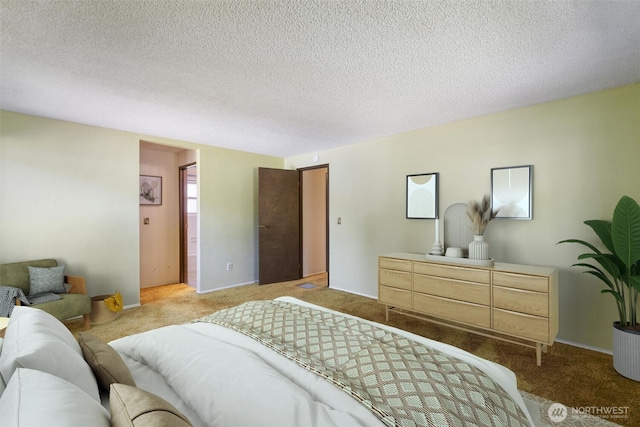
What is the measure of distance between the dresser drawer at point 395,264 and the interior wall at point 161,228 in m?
3.77

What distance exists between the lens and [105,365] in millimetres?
1141

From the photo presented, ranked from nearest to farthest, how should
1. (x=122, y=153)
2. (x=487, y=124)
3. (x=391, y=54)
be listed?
(x=391, y=54) → (x=487, y=124) → (x=122, y=153)

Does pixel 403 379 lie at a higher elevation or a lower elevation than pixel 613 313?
higher

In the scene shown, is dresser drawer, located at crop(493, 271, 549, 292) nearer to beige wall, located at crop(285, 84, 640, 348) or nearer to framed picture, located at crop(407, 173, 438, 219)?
beige wall, located at crop(285, 84, 640, 348)

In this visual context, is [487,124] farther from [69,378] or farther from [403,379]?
[69,378]

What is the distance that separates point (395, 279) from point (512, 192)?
152cm

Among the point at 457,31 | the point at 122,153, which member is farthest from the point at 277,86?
the point at 122,153

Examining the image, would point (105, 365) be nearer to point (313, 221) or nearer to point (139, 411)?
point (139, 411)

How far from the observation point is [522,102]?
2814 millimetres

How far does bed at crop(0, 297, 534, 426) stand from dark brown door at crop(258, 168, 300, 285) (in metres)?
3.39

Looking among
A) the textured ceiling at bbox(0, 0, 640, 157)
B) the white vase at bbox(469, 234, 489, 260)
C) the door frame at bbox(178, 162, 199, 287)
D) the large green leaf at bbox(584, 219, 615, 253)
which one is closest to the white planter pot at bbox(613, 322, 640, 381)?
the large green leaf at bbox(584, 219, 615, 253)

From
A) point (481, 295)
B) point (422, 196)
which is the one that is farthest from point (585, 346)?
point (422, 196)

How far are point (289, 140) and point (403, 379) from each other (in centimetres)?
366

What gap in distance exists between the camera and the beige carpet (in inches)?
77.7
